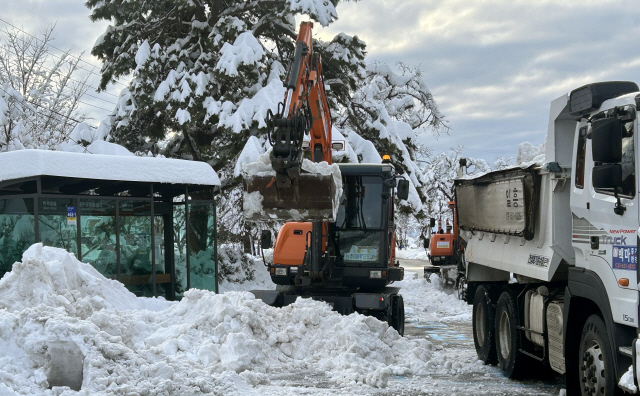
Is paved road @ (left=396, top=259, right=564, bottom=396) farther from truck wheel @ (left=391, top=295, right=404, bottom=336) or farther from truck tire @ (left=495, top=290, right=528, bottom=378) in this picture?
truck wheel @ (left=391, top=295, right=404, bottom=336)

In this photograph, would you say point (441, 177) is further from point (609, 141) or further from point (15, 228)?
point (609, 141)

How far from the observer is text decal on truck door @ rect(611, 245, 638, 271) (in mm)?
5344

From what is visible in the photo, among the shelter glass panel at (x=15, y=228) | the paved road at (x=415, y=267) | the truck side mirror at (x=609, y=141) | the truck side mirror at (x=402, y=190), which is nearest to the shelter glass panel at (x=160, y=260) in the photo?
the shelter glass panel at (x=15, y=228)

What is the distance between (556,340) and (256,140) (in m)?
12.6

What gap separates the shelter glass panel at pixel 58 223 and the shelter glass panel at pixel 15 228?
0.71ft

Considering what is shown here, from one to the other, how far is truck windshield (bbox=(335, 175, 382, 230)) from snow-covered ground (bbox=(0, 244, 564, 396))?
2115mm

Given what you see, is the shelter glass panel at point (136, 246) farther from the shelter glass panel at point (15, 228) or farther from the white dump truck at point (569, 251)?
the white dump truck at point (569, 251)

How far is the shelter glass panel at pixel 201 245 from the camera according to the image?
1661 cm

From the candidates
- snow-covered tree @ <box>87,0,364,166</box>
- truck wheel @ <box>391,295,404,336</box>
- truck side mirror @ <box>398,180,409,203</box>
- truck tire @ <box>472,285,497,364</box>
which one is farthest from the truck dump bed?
snow-covered tree @ <box>87,0,364,166</box>

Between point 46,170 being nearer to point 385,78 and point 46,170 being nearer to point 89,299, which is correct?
point 89,299

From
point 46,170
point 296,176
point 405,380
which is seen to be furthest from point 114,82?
point 405,380

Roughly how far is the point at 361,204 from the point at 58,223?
6.11 meters

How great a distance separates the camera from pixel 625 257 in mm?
5516

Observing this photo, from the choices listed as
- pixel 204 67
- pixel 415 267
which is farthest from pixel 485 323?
pixel 415 267
